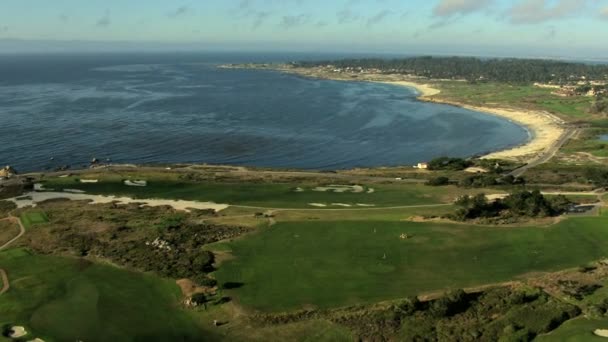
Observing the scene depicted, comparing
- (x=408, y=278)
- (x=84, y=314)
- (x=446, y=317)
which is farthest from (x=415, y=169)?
(x=84, y=314)

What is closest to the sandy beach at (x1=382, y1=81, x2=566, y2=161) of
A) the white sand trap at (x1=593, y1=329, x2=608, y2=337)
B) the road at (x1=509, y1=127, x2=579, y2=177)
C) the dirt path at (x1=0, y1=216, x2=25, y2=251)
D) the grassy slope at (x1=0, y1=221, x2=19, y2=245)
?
the road at (x1=509, y1=127, x2=579, y2=177)

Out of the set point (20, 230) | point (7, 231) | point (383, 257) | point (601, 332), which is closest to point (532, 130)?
point (383, 257)

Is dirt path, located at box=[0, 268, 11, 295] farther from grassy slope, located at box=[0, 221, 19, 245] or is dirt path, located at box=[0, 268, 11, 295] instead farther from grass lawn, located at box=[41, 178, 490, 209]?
grass lawn, located at box=[41, 178, 490, 209]

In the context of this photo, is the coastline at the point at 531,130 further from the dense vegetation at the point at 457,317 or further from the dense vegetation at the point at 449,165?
the dense vegetation at the point at 457,317

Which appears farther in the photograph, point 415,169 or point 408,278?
point 415,169

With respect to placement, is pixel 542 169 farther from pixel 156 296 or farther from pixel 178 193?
pixel 156 296

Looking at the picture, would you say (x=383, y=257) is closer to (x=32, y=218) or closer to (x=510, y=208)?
(x=510, y=208)

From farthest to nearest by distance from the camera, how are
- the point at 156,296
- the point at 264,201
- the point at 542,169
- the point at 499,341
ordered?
the point at 542,169 → the point at 264,201 → the point at 156,296 → the point at 499,341
